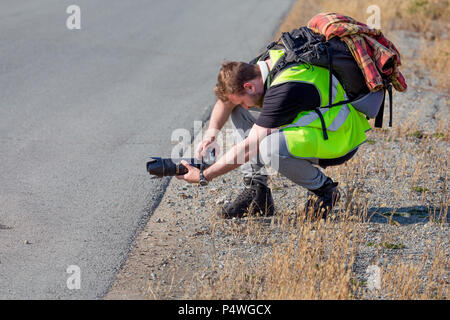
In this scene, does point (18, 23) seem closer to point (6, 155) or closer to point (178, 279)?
point (6, 155)

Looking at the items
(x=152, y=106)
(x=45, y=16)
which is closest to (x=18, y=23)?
(x=45, y=16)

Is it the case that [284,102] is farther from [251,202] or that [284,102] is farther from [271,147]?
[251,202]

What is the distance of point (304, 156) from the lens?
4.35 m

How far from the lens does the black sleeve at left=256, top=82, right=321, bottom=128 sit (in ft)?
13.5

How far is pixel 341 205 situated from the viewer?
4.96 m

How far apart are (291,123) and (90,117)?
3355mm

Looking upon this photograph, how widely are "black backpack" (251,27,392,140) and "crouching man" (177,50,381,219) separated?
5 cm

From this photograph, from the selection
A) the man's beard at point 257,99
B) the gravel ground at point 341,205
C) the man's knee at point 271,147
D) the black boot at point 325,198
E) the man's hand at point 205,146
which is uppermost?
the man's beard at point 257,99

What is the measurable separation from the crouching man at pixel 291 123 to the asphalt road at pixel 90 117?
1.05 meters

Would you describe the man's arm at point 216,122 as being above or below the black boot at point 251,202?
above

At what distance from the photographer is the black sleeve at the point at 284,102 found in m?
4.11

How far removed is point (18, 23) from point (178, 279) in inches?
322

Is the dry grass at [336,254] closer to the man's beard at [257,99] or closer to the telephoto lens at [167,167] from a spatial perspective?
the telephoto lens at [167,167]

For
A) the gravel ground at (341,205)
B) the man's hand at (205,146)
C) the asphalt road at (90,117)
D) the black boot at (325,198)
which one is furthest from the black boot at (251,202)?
the asphalt road at (90,117)
